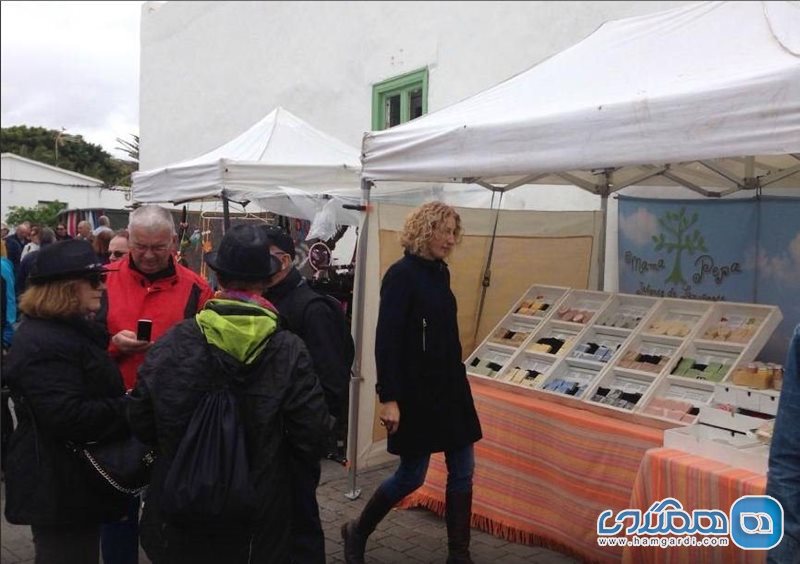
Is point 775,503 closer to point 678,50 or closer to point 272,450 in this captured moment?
point 272,450

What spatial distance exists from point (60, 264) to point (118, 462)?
26.9 inches

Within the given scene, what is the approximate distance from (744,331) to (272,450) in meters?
2.59

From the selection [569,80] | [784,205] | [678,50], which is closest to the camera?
[678,50]

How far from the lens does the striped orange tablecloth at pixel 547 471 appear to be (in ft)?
10.8

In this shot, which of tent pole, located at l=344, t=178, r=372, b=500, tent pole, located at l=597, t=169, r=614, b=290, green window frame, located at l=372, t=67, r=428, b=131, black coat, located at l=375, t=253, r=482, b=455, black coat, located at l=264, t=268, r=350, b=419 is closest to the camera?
black coat, located at l=264, t=268, r=350, b=419

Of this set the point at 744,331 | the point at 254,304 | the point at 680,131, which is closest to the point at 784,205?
the point at 744,331

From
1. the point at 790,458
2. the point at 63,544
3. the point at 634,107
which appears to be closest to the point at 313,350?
the point at 63,544

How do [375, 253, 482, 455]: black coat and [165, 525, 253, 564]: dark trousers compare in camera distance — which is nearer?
[165, 525, 253, 564]: dark trousers

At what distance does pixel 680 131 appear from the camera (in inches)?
109

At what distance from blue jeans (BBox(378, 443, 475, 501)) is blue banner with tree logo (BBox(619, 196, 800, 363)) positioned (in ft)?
6.24

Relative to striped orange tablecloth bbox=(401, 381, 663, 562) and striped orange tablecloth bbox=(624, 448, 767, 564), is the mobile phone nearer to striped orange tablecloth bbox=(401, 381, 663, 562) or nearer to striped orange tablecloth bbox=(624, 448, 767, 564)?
striped orange tablecloth bbox=(401, 381, 663, 562)

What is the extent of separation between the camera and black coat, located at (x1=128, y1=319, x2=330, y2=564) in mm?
1945

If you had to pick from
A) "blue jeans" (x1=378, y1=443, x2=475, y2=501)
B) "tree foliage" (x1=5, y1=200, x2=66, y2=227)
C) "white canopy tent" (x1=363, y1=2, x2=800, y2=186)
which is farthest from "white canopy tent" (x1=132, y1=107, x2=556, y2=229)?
"tree foliage" (x1=5, y1=200, x2=66, y2=227)

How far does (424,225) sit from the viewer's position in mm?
3170
